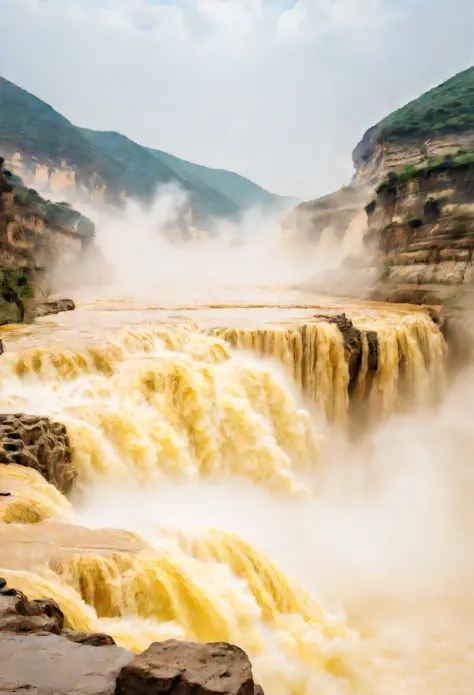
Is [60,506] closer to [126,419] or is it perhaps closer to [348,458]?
[126,419]

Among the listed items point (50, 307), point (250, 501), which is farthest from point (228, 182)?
point (250, 501)

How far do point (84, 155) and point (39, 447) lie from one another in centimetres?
7204

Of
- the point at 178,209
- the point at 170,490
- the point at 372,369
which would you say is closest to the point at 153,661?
the point at 170,490

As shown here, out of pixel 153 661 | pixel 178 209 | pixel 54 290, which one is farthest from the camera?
pixel 178 209

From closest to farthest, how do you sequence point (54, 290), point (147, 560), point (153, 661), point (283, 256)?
point (153, 661) < point (147, 560) < point (54, 290) < point (283, 256)

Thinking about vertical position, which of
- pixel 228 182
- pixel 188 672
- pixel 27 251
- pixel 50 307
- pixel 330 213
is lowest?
pixel 188 672

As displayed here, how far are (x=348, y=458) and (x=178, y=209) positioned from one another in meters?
78.9

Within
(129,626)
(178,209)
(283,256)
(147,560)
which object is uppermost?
(178,209)

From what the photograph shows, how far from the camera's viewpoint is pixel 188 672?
2664mm

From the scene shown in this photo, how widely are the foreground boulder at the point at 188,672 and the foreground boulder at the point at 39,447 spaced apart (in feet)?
13.1

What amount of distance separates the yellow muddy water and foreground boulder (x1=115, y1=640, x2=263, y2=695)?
1397mm

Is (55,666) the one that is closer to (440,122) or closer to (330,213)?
(440,122)

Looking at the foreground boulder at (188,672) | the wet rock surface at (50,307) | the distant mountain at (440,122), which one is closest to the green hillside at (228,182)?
the distant mountain at (440,122)

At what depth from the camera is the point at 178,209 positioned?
285 feet
